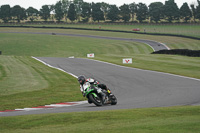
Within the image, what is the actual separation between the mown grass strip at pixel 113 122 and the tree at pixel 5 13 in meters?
181

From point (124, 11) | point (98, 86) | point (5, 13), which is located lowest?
point (98, 86)

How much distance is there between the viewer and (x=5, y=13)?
182 metres

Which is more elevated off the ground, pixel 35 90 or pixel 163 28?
pixel 163 28

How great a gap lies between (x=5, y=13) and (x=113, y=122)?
7226 inches

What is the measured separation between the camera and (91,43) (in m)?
77.1

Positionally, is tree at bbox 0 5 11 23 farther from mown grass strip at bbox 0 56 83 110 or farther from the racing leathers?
the racing leathers

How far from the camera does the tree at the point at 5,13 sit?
182m

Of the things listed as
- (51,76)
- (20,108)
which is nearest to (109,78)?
(51,76)

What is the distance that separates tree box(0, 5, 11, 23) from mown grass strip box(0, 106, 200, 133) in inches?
7142

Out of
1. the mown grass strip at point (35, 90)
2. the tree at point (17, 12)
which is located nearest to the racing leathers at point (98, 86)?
the mown grass strip at point (35, 90)

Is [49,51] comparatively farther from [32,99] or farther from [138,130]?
[138,130]

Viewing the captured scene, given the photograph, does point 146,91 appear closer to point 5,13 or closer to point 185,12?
point 185,12

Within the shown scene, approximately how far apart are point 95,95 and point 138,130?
492cm

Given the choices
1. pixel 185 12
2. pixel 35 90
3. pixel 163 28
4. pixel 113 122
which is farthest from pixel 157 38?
pixel 185 12
